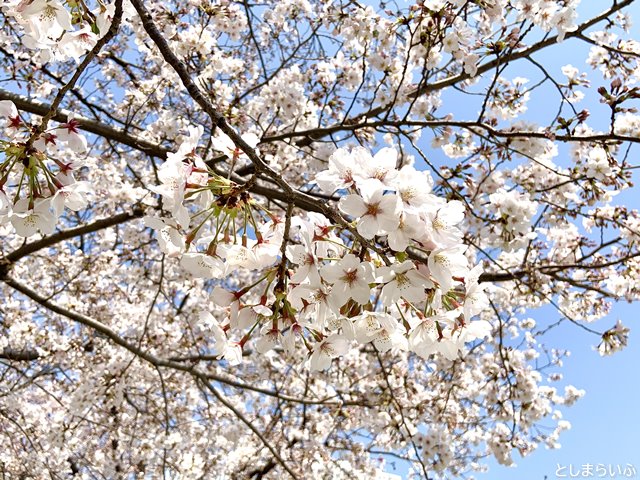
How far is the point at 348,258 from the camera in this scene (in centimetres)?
109

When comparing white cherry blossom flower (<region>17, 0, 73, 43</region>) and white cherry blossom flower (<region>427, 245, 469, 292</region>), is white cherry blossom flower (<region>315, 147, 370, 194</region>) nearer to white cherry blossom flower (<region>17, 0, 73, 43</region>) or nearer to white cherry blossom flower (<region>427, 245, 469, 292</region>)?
white cherry blossom flower (<region>427, 245, 469, 292</region>)

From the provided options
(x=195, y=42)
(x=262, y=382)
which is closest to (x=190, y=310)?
(x=262, y=382)

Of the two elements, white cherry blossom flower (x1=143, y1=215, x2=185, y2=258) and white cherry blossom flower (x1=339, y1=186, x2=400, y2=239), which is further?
white cherry blossom flower (x1=143, y1=215, x2=185, y2=258)

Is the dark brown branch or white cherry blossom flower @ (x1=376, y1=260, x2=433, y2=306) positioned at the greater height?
the dark brown branch

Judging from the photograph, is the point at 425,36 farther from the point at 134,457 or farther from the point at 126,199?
the point at 134,457

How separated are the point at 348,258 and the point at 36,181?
92cm

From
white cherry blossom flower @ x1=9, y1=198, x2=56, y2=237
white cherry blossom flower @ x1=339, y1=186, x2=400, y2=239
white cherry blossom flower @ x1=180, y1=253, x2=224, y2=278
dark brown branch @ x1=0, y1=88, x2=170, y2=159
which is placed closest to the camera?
white cherry blossom flower @ x1=339, y1=186, x2=400, y2=239

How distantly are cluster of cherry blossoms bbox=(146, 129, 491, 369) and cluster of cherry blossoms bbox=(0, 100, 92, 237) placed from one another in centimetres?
36

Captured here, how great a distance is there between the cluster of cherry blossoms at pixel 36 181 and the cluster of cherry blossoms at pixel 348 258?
1.18 feet

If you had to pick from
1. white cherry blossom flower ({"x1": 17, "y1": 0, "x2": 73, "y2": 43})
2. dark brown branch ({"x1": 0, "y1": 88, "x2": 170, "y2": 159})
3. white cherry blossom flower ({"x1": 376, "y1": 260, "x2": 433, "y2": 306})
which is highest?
dark brown branch ({"x1": 0, "y1": 88, "x2": 170, "y2": 159})

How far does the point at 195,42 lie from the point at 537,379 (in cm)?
525

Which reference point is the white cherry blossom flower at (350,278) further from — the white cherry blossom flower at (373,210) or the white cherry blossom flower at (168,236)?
the white cherry blossom flower at (168,236)

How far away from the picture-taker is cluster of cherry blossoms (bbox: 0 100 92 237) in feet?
4.14

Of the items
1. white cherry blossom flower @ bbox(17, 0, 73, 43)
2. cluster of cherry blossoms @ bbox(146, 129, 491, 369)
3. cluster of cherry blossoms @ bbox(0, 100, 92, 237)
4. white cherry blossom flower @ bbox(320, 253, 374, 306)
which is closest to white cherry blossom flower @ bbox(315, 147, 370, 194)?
cluster of cherry blossoms @ bbox(146, 129, 491, 369)
